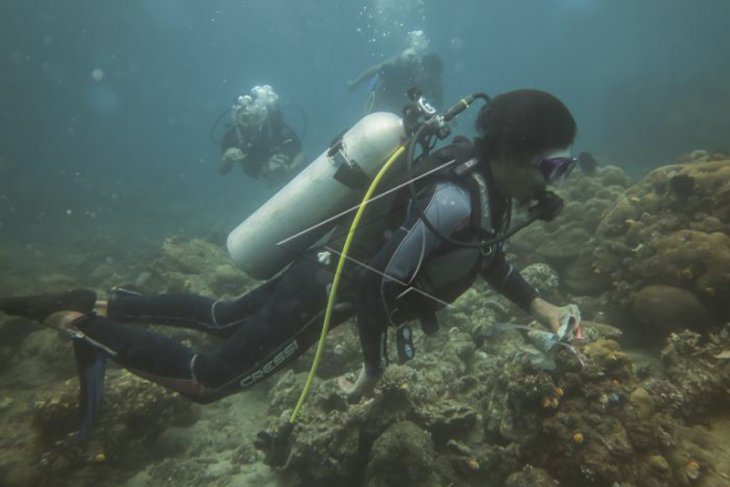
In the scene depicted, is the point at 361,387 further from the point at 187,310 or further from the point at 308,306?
the point at 187,310

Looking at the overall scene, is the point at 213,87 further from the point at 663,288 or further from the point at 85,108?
the point at 663,288

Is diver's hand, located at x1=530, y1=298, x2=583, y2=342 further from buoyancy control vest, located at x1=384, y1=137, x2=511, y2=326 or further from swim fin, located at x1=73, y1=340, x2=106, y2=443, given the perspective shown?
swim fin, located at x1=73, y1=340, x2=106, y2=443

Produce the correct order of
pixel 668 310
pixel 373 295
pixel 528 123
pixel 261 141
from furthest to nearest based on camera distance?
pixel 261 141
pixel 668 310
pixel 373 295
pixel 528 123

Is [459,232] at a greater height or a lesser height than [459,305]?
greater

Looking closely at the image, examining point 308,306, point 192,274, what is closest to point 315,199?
point 308,306

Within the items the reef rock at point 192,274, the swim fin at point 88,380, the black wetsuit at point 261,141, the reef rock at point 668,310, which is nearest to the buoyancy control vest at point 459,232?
the swim fin at point 88,380

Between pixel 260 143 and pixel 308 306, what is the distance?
9704mm

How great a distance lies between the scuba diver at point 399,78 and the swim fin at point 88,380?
11.2 metres

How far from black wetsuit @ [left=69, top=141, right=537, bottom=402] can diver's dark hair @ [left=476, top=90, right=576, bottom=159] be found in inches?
10.4

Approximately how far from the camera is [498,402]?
13.0 feet

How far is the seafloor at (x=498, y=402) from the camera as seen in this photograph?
3439 millimetres

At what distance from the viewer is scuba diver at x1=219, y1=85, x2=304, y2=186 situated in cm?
1184

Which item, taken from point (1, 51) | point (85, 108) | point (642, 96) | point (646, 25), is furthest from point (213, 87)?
point (642, 96)

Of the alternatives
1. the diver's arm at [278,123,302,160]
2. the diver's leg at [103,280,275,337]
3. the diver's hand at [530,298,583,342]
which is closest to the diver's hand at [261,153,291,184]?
the diver's arm at [278,123,302,160]
